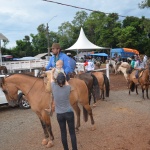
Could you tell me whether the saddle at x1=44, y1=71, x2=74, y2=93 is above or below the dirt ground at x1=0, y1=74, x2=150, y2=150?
above

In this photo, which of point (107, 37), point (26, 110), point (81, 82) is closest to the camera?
point (81, 82)

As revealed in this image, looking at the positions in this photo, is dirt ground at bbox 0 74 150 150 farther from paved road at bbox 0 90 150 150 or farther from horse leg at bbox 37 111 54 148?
horse leg at bbox 37 111 54 148

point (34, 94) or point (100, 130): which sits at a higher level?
point (34, 94)

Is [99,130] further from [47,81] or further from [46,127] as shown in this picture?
[47,81]

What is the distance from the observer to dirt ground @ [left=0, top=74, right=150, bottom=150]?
5.27 metres

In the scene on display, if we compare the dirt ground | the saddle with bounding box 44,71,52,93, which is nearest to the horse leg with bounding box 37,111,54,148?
the dirt ground

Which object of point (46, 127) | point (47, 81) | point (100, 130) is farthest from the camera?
point (100, 130)

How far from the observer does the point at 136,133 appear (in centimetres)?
586

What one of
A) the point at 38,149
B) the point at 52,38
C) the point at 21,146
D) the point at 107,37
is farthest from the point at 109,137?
the point at 52,38

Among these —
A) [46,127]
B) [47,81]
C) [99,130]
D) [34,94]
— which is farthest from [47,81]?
[99,130]

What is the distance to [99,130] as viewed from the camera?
6.28m

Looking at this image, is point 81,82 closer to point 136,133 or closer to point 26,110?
point 136,133

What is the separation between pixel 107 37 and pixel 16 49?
86.4ft

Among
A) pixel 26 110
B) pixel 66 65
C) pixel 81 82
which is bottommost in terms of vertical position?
pixel 26 110
